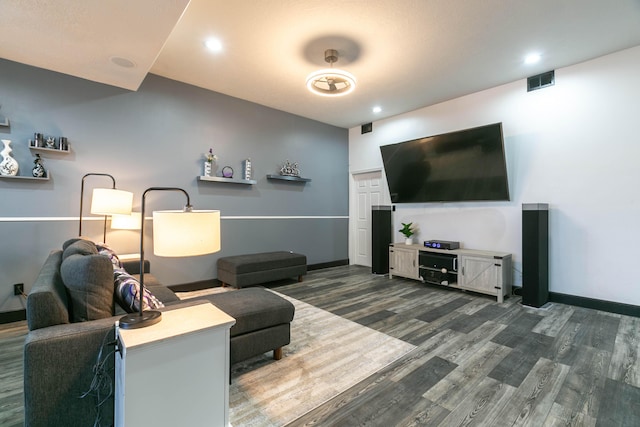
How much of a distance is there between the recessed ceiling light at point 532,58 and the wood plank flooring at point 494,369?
2991 mm

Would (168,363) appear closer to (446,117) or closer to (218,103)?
(218,103)

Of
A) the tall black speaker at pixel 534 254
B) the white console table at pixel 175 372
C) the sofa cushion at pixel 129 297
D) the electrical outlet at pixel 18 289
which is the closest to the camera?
the white console table at pixel 175 372

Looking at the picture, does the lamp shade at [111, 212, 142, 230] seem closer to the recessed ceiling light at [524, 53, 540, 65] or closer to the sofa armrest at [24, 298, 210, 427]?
the sofa armrest at [24, 298, 210, 427]

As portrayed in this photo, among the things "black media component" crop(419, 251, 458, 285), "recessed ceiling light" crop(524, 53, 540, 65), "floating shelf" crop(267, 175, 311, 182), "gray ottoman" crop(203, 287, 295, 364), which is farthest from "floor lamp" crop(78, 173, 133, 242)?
"recessed ceiling light" crop(524, 53, 540, 65)

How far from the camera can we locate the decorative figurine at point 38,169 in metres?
3.01

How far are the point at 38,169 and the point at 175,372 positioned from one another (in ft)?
10.7

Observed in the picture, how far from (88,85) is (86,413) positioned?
3.64 meters

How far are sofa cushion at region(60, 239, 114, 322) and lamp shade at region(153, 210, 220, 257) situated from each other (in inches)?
14.6

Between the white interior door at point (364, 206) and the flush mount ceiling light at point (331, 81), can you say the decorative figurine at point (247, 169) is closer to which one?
the flush mount ceiling light at point (331, 81)

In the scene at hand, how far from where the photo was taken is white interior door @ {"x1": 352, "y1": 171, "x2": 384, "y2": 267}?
19.0 ft

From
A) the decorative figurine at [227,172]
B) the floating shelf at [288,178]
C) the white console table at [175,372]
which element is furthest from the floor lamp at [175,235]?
the floating shelf at [288,178]

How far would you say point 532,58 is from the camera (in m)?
3.31

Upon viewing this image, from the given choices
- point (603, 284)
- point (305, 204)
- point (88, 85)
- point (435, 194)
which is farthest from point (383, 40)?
point (603, 284)

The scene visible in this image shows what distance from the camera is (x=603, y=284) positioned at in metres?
3.27
